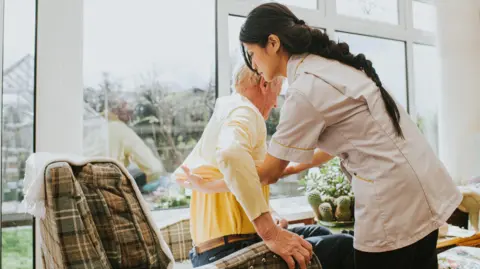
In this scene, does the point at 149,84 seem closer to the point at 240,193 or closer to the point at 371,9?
the point at 240,193

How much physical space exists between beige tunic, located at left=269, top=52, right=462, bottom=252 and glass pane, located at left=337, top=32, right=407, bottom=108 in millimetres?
2565

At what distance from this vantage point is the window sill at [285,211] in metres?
2.55

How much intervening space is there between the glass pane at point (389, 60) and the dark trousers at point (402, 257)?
8.52ft

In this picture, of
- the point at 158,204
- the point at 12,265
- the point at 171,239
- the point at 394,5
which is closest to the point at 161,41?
the point at 158,204

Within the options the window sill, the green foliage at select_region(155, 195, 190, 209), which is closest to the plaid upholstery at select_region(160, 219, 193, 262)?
the window sill

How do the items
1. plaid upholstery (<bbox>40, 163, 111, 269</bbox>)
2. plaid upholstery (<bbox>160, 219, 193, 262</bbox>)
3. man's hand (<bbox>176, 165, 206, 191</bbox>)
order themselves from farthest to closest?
1. plaid upholstery (<bbox>160, 219, 193, 262</bbox>)
2. man's hand (<bbox>176, 165, 206, 191</bbox>)
3. plaid upholstery (<bbox>40, 163, 111, 269</bbox>)

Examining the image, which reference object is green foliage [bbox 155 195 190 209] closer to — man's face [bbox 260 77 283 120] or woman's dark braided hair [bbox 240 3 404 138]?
man's face [bbox 260 77 283 120]

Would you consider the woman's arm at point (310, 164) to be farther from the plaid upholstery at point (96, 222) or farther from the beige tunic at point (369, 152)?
the plaid upholstery at point (96, 222)

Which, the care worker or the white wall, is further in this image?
the white wall

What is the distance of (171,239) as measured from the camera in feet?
6.58

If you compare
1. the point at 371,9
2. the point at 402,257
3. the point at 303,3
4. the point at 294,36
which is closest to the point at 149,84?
the point at 303,3

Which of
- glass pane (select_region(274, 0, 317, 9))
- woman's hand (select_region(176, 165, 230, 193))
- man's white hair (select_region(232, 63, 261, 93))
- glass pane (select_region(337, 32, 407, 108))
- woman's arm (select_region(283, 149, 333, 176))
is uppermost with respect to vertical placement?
glass pane (select_region(274, 0, 317, 9))

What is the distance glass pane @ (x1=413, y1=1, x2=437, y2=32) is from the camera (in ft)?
12.4

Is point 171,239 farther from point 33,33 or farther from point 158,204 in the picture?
point 33,33
